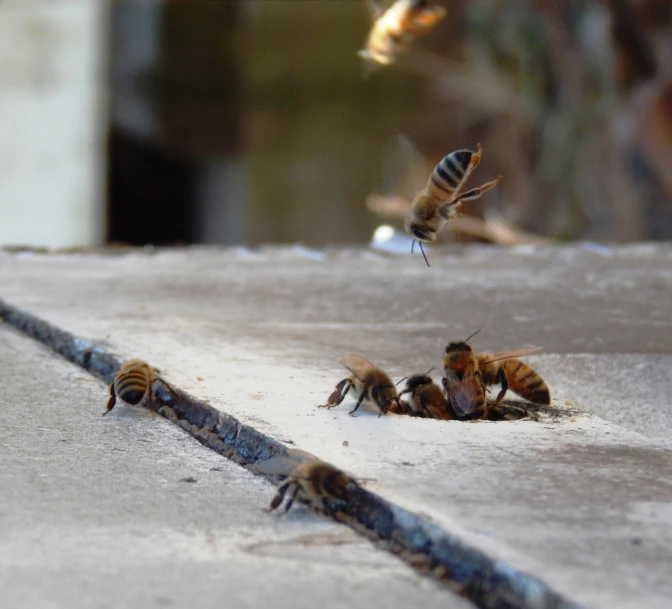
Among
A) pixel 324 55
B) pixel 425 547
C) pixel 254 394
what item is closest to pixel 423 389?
pixel 254 394

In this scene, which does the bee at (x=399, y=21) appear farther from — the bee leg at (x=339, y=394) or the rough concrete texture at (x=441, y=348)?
the bee leg at (x=339, y=394)

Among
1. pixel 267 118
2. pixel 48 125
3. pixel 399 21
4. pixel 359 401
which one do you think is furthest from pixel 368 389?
pixel 267 118

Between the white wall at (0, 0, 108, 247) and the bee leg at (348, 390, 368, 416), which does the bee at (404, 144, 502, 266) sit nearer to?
the bee leg at (348, 390, 368, 416)

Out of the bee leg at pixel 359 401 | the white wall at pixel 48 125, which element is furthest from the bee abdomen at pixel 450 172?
the white wall at pixel 48 125

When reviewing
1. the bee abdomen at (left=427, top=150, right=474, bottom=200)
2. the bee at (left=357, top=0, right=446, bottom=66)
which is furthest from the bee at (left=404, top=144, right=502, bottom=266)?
the bee at (left=357, top=0, right=446, bottom=66)

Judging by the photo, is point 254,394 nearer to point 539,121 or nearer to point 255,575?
point 255,575

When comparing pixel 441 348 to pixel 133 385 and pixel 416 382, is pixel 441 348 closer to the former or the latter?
pixel 416 382
